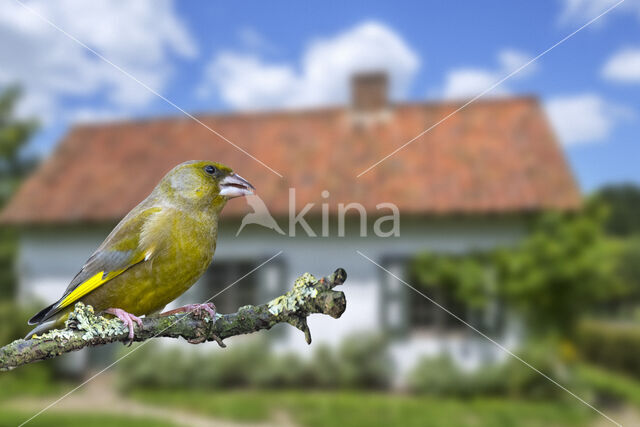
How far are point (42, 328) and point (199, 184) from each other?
0.52 m

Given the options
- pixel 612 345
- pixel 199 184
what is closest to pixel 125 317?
pixel 199 184

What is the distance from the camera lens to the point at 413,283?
11516mm

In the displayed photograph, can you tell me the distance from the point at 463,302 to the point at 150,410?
600 centimetres

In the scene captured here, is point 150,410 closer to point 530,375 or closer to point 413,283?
point 413,283

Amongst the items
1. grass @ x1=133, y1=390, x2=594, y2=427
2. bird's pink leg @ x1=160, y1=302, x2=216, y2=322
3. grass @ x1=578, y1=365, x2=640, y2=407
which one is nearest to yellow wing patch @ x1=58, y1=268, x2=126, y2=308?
bird's pink leg @ x1=160, y1=302, x2=216, y2=322

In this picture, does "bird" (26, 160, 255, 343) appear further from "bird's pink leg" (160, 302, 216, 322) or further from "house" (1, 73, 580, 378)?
"house" (1, 73, 580, 378)

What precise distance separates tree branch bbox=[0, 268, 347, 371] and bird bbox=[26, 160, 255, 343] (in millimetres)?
43

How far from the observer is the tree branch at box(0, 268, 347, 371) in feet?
4.64

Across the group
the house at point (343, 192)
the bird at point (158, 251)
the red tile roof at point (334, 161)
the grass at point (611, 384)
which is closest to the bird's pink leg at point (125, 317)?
the bird at point (158, 251)

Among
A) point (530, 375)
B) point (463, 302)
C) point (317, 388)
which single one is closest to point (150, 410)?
point (317, 388)

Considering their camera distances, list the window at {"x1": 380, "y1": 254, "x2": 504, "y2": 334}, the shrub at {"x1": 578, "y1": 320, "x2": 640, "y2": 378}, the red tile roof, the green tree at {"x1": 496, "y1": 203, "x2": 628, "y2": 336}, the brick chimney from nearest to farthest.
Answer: the green tree at {"x1": 496, "y1": 203, "x2": 628, "y2": 336}
the window at {"x1": 380, "y1": 254, "x2": 504, "y2": 334}
the red tile roof
the brick chimney
the shrub at {"x1": 578, "y1": 320, "x2": 640, "y2": 378}

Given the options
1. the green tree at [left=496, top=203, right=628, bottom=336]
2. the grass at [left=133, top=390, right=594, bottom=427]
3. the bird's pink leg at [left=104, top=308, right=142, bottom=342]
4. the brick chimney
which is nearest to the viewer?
the bird's pink leg at [left=104, top=308, right=142, bottom=342]

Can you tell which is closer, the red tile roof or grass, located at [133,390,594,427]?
grass, located at [133,390,594,427]

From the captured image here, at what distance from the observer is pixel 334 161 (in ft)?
42.8
